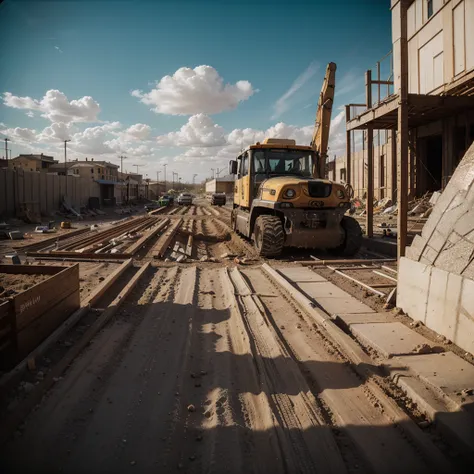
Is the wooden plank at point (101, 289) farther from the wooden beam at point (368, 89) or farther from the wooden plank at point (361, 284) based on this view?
the wooden beam at point (368, 89)

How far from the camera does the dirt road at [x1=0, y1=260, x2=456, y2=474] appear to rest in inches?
89.4

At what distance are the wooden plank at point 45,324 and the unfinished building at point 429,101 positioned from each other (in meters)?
6.58

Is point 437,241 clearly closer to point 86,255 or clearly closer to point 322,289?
point 322,289

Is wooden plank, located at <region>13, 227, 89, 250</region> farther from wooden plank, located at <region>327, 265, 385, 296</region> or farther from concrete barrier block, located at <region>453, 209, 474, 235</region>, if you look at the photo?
concrete barrier block, located at <region>453, 209, 474, 235</region>

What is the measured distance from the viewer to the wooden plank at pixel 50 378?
2500mm

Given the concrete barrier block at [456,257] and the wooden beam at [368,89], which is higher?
the wooden beam at [368,89]

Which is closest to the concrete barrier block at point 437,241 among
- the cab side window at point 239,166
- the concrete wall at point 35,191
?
the cab side window at point 239,166

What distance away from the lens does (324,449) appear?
94.0 inches

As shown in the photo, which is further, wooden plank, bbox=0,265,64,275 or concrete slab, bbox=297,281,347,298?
concrete slab, bbox=297,281,347,298

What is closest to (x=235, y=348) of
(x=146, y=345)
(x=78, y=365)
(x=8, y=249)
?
(x=146, y=345)

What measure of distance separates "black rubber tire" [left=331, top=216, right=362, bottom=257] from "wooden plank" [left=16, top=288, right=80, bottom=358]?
685cm

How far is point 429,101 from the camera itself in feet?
22.8

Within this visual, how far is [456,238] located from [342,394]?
2230 mm

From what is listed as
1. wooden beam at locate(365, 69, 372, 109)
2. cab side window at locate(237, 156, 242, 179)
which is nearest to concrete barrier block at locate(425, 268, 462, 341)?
wooden beam at locate(365, 69, 372, 109)
